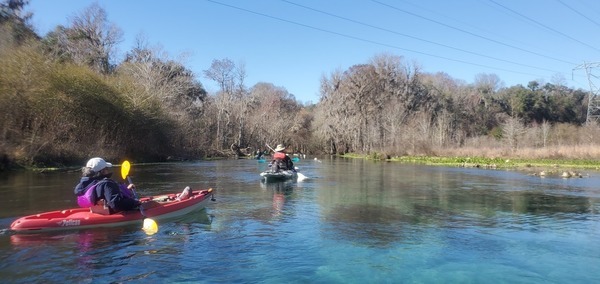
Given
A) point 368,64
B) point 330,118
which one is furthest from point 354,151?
point 368,64

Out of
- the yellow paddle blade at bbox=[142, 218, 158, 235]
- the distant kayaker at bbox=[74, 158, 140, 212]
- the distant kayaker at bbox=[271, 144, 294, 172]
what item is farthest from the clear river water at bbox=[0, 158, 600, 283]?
the distant kayaker at bbox=[271, 144, 294, 172]

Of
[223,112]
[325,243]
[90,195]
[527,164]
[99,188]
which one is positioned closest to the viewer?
[325,243]

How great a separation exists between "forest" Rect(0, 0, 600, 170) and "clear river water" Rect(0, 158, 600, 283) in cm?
1147

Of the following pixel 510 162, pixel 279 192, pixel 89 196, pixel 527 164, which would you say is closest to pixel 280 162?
pixel 279 192

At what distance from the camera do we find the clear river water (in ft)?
23.8

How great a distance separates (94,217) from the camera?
9.66 meters

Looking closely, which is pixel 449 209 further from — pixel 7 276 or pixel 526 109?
pixel 526 109

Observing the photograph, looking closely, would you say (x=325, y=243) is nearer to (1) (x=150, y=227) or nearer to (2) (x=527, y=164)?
(1) (x=150, y=227)

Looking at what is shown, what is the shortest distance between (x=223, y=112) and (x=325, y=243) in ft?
165

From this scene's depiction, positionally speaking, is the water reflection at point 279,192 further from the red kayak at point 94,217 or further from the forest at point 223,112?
the forest at point 223,112

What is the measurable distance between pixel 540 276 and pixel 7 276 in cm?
850

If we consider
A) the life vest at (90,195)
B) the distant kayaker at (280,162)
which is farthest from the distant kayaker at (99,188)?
the distant kayaker at (280,162)

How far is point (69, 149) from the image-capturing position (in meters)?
27.6

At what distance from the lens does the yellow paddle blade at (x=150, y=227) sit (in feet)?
31.9
